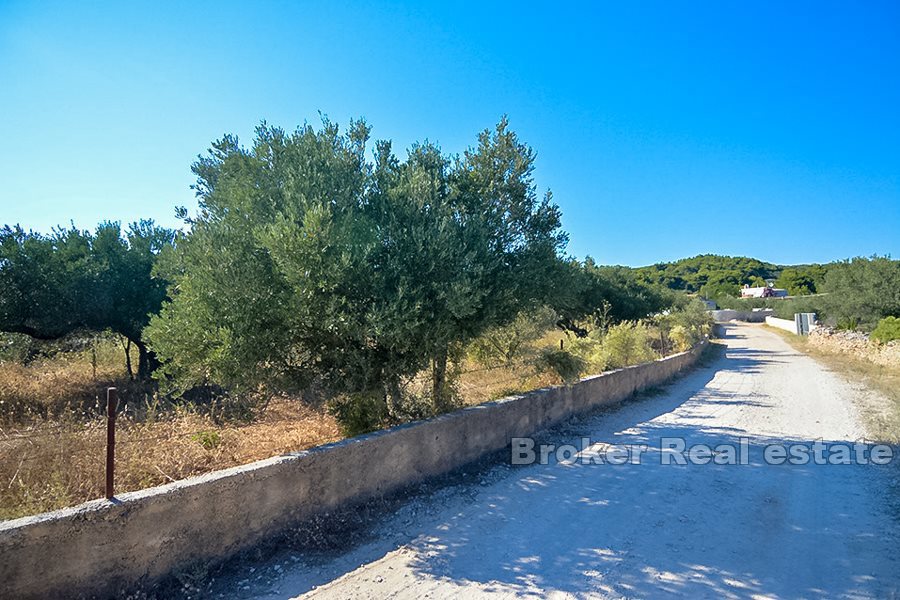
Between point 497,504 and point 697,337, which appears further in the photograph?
point 697,337

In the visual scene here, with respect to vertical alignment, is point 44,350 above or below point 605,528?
above

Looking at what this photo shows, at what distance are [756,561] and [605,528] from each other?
121 cm

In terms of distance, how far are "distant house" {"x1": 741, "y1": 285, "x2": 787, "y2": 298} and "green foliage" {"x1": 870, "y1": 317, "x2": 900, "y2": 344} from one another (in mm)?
75779

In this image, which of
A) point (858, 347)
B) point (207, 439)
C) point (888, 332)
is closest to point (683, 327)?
point (858, 347)

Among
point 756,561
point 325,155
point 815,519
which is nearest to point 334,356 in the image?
point 325,155

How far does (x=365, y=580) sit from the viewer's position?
3.63 m

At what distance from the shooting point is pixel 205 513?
3.71 m

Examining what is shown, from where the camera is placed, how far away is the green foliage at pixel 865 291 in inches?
1253

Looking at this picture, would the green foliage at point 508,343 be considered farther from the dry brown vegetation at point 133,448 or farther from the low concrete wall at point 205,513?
the dry brown vegetation at point 133,448

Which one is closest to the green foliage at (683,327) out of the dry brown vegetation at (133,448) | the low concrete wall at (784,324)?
the low concrete wall at (784,324)

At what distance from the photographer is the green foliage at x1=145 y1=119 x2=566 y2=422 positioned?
4.95 meters

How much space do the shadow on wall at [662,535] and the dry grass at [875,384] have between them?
338cm

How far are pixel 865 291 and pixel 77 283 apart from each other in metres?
44.2

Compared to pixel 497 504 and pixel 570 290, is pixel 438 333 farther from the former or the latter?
pixel 570 290
